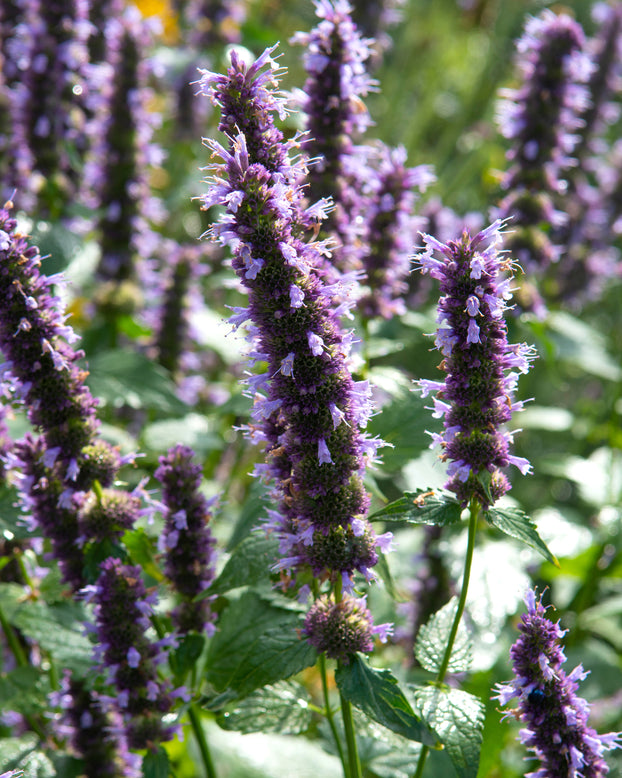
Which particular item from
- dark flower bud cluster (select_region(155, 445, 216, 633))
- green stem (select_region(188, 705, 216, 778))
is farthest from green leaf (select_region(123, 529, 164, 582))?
green stem (select_region(188, 705, 216, 778))

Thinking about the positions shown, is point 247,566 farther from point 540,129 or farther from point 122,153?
point 122,153

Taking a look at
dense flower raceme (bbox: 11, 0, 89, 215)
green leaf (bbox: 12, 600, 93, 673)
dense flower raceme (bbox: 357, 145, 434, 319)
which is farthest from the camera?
dense flower raceme (bbox: 11, 0, 89, 215)

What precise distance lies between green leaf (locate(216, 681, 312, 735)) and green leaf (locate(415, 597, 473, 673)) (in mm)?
470

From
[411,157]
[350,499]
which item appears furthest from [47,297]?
[411,157]

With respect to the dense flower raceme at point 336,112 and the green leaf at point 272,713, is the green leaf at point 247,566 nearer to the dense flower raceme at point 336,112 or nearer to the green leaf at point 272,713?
the green leaf at point 272,713

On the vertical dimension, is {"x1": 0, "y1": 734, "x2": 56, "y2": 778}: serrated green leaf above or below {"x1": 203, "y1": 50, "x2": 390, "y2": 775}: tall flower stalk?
below

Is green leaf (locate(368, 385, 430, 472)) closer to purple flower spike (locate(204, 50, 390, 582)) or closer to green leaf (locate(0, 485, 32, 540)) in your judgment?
purple flower spike (locate(204, 50, 390, 582))

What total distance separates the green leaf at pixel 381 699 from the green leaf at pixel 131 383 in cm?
212

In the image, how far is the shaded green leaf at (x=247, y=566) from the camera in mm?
2375

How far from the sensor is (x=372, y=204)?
3555 mm

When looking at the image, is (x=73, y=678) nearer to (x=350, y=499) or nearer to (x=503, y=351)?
(x=350, y=499)

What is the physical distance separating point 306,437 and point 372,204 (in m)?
1.77

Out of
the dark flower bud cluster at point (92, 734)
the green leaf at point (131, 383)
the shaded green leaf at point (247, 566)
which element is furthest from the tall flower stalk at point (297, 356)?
the green leaf at point (131, 383)

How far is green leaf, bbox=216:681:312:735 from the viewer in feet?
8.13
